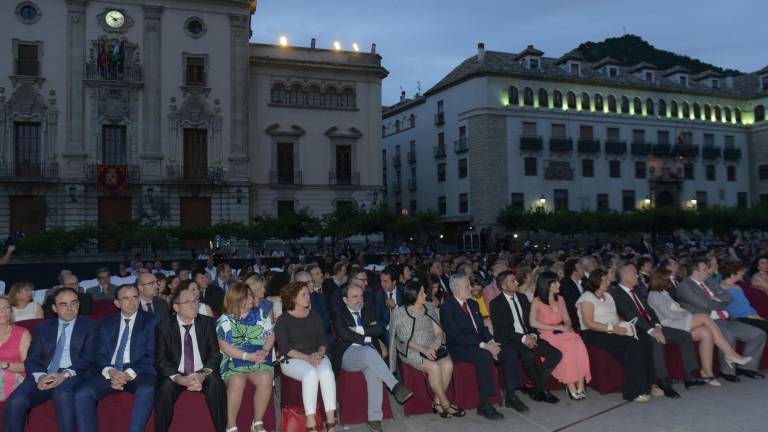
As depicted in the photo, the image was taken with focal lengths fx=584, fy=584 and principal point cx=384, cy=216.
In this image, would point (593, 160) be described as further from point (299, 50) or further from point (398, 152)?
point (299, 50)

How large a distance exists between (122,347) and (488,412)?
13.9ft

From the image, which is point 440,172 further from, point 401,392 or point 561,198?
point 401,392

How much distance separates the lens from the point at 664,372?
769 cm

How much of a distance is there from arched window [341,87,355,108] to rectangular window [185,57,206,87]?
885 cm

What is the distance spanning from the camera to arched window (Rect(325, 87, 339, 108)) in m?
38.1

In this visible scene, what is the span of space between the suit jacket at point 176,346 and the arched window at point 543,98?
40085 millimetres

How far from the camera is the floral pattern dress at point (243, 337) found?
21.6ft

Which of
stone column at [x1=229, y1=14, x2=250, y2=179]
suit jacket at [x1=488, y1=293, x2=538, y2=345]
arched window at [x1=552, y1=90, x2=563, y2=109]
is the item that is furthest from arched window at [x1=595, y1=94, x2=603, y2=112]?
suit jacket at [x1=488, y1=293, x2=538, y2=345]

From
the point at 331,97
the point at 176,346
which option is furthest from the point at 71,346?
the point at 331,97

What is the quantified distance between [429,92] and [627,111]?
15.6 metres

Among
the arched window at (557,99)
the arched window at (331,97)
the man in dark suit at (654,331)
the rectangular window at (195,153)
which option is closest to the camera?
the man in dark suit at (654,331)

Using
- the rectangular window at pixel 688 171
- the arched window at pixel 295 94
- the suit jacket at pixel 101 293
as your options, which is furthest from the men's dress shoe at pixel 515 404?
the rectangular window at pixel 688 171

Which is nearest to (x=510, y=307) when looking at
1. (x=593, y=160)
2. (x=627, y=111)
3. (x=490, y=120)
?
(x=490, y=120)

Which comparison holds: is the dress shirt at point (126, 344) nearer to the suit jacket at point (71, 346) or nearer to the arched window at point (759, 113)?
the suit jacket at point (71, 346)
